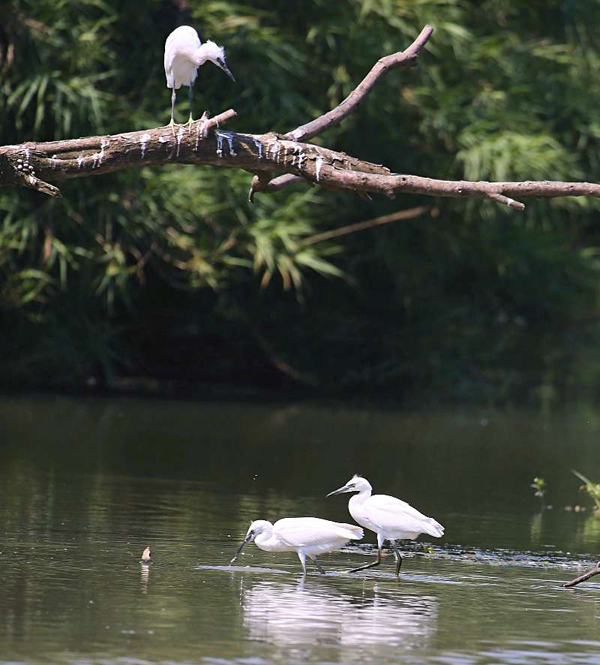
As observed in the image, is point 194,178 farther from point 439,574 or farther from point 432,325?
point 439,574

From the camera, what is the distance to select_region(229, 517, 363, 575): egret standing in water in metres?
8.09

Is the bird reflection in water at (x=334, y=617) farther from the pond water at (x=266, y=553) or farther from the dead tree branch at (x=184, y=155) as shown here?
the dead tree branch at (x=184, y=155)

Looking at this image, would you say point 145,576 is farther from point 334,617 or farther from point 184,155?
point 184,155

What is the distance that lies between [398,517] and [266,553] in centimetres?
106

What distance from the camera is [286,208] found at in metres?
18.0

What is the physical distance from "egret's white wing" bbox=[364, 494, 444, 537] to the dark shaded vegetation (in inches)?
364

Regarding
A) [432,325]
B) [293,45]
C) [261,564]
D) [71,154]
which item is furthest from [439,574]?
[432,325]

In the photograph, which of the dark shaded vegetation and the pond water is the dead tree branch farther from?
the dark shaded vegetation

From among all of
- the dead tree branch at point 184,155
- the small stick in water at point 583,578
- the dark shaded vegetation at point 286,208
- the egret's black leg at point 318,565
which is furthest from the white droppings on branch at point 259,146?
the dark shaded vegetation at point 286,208

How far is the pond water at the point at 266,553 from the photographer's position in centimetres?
661

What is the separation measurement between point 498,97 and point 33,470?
10779 mm

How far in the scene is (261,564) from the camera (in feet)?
28.4

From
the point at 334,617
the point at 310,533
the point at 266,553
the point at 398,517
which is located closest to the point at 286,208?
the point at 266,553

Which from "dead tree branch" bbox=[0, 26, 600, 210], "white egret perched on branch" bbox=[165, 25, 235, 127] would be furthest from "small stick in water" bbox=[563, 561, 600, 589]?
"white egret perched on branch" bbox=[165, 25, 235, 127]
